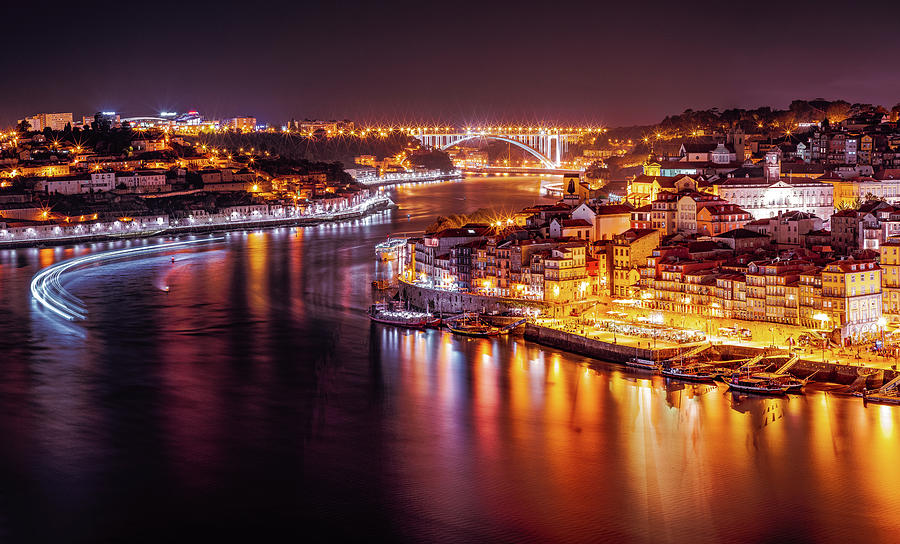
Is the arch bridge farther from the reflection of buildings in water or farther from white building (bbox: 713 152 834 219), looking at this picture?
the reflection of buildings in water

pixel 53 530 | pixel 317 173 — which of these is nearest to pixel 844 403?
pixel 53 530

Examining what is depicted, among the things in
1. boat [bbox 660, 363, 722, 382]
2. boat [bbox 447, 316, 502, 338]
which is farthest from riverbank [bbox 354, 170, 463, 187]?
boat [bbox 660, 363, 722, 382]

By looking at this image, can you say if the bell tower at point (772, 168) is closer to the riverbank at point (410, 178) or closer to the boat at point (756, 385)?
the boat at point (756, 385)

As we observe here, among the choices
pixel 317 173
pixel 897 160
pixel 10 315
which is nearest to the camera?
pixel 10 315

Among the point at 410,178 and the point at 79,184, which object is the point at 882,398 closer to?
the point at 79,184

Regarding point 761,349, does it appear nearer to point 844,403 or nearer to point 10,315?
point 844,403

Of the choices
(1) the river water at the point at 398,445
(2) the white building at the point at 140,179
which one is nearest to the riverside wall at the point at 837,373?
(1) the river water at the point at 398,445

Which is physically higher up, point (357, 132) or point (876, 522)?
point (357, 132)
